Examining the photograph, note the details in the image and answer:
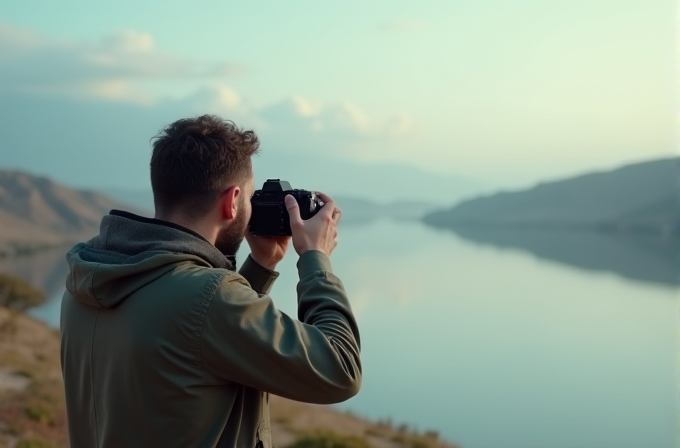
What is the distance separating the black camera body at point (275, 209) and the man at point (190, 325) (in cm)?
20

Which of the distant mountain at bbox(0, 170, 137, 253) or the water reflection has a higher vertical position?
the water reflection

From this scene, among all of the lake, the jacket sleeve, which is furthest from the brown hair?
the lake

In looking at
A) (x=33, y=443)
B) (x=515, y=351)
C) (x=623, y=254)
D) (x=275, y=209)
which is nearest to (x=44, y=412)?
(x=33, y=443)

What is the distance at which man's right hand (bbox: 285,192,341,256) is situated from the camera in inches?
65.9

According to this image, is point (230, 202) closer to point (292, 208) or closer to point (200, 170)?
point (200, 170)

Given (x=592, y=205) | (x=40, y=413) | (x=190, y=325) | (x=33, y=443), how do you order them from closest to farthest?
(x=190, y=325), (x=33, y=443), (x=40, y=413), (x=592, y=205)

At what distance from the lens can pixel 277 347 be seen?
1.34 metres

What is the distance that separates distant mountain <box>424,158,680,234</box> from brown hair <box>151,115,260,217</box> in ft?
358

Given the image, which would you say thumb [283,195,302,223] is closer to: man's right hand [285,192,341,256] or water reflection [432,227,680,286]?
man's right hand [285,192,341,256]

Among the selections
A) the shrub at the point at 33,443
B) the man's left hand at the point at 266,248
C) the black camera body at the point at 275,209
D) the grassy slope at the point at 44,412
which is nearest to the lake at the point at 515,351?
the grassy slope at the point at 44,412

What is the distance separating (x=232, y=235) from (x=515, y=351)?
77.1 feet

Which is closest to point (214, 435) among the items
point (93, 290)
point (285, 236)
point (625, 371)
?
point (93, 290)

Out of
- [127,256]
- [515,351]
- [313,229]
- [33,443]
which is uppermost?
[313,229]

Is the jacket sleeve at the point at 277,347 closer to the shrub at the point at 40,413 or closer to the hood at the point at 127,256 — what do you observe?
the hood at the point at 127,256
